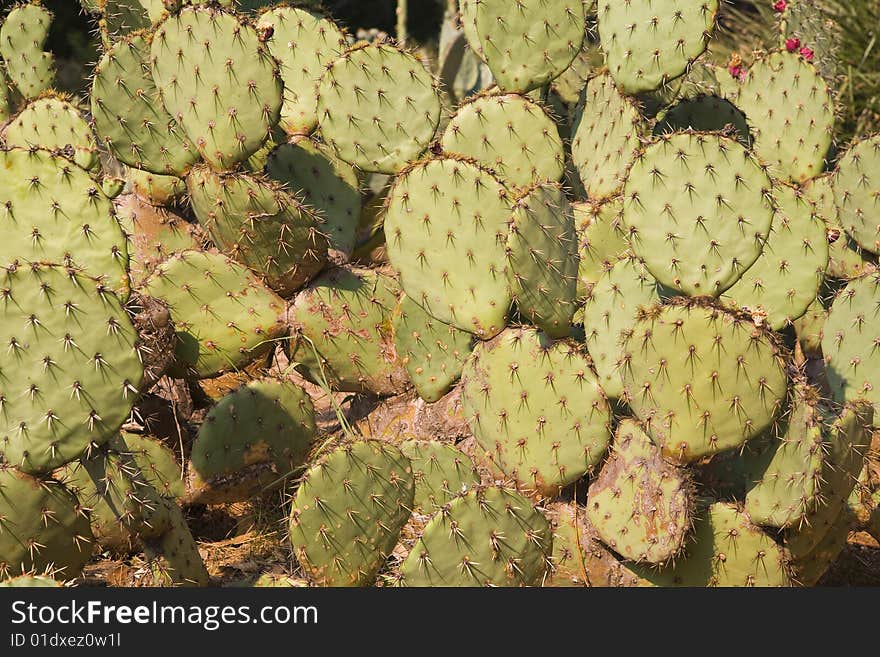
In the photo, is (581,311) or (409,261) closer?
(409,261)

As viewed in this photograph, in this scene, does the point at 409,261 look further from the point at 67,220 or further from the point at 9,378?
the point at 9,378

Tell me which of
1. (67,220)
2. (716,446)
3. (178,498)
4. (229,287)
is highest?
(67,220)

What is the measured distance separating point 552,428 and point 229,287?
138 centimetres

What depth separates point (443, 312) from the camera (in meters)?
3.27

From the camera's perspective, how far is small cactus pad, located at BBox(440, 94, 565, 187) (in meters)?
3.74

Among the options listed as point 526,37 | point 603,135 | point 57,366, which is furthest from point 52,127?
point 603,135

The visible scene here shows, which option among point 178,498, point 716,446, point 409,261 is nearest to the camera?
point 716,446

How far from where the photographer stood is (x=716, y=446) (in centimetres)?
287

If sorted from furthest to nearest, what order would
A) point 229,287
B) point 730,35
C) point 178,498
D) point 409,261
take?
point 730,35, point 229,287, point 178,498, point 409,261

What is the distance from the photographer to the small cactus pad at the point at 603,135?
3936 mm

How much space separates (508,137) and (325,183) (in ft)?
2.72

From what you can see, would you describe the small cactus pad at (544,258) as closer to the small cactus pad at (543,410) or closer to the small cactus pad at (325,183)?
the small cactus pad at (543,410)

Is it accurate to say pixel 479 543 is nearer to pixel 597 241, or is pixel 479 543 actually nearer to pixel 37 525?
pixel 37 525

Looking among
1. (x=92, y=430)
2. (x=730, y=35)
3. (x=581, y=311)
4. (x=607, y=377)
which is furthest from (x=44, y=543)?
(x=730, y=35)
